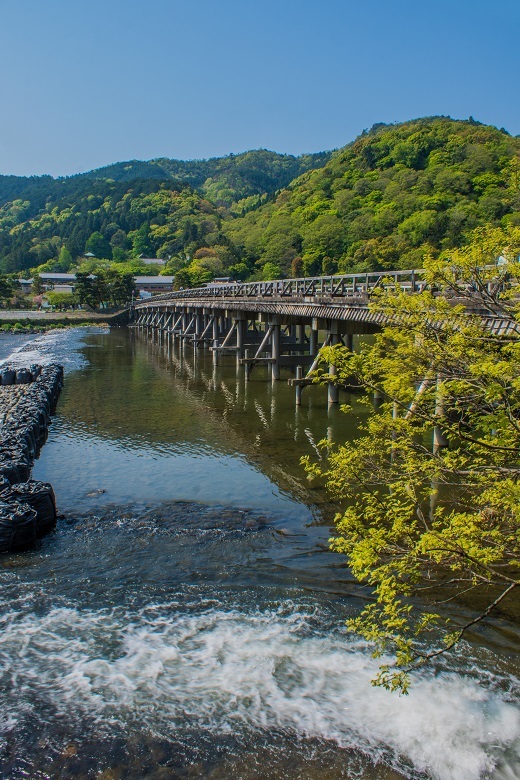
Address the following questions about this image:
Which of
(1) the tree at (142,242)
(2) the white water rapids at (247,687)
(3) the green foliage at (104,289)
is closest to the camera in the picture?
(2) the white water rapids at (247,687)

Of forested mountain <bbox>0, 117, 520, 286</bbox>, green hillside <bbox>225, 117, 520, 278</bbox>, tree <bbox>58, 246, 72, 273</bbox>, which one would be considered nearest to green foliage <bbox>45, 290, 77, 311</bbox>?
forested mountain <bbox>0, 117, 520, 286</bbox>

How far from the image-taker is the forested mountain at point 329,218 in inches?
3113

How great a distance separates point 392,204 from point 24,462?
90.8m

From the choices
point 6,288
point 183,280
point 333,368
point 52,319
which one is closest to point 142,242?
point 183,280

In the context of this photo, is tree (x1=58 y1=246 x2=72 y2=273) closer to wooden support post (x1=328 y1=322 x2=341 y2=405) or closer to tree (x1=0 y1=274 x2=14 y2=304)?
tree (x1=0 y1=274 x2=14 y2=304)

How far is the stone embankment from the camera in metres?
9.90

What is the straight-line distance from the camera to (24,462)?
43.4 ft

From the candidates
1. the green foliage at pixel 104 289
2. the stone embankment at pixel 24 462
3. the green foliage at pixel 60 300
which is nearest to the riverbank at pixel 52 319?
the green foliage at pixel 104 289

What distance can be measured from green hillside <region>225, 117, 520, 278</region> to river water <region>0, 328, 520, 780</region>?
58529 mm

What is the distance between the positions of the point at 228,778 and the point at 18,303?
102177mm

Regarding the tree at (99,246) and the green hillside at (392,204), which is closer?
the green hillside at (392,204)

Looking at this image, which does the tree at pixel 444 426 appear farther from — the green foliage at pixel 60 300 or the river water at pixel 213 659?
the green foliage at pixel 60 300

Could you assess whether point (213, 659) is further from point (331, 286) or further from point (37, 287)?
point (37, 287)

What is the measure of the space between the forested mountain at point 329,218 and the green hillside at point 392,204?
212 mm
